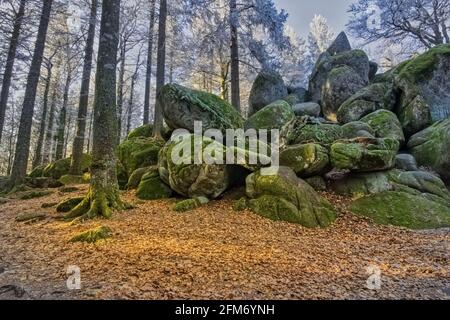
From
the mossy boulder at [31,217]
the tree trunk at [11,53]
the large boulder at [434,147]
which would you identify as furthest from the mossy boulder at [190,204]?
the tree trunk at [11,53]

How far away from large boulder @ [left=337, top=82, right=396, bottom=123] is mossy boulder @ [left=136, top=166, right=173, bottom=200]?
355 inches

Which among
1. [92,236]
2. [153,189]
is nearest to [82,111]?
[153,189]

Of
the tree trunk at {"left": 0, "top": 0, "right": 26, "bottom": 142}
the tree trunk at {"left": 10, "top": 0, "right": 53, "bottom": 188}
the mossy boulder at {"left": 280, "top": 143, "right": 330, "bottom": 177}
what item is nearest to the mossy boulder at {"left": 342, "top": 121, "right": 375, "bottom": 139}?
the mossy boulder at {"left": 280, "top": 143, "right": 330, "bottom": 177}

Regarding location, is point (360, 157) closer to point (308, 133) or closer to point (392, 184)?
point (392, 184)

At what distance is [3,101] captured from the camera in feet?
48.5

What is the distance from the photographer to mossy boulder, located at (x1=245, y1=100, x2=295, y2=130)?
11.4 m

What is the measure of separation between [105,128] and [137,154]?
4.21 metres

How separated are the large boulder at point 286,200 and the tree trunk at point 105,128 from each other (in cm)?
352

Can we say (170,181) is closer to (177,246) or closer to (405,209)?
(177,246)

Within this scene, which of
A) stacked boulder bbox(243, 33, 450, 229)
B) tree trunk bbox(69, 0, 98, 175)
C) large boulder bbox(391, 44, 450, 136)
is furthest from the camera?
tree trunk bbox(69, 0, 98, 175)

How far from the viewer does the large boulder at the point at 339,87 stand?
15.9m

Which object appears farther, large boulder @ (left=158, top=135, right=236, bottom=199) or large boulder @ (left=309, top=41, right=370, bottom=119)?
large boulder @ (left=309, top=41, right=370, bottom=119)

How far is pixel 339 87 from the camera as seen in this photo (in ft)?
52.4

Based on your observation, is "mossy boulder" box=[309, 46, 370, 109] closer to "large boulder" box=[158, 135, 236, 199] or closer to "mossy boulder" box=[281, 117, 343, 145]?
"mossy boulder" box=[281, 117, 343, 145]
